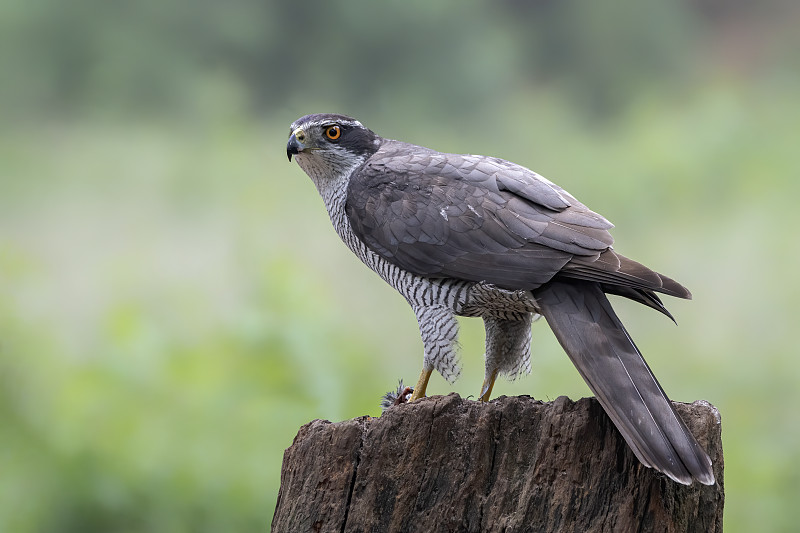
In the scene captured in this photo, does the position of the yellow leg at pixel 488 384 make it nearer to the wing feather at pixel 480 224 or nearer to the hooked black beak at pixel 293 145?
the wing feather at pixel 480 224

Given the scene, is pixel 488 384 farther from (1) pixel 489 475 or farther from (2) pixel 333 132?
(2) pixel 333 132

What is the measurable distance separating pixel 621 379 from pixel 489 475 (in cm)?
53

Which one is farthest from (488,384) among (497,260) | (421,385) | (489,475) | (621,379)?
(621,379)

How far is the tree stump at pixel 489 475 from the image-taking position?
241cm

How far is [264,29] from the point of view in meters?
6.08

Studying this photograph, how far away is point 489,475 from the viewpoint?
8.37 ft

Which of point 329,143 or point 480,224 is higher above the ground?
point 329,143

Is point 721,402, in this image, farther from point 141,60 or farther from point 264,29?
point 141,60

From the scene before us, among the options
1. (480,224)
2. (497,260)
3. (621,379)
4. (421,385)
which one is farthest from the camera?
(421,385)

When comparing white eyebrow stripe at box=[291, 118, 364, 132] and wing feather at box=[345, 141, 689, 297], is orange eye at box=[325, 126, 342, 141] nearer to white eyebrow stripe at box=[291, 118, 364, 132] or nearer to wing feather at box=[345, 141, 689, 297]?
white eyebrow stripe at box=[291, 118, 364, 132]

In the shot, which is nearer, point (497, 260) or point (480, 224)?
point (497, 260)

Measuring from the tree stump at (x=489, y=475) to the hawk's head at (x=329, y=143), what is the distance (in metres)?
1.43

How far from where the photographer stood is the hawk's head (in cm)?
366

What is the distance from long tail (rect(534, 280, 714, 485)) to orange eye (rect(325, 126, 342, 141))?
53.0 inches
